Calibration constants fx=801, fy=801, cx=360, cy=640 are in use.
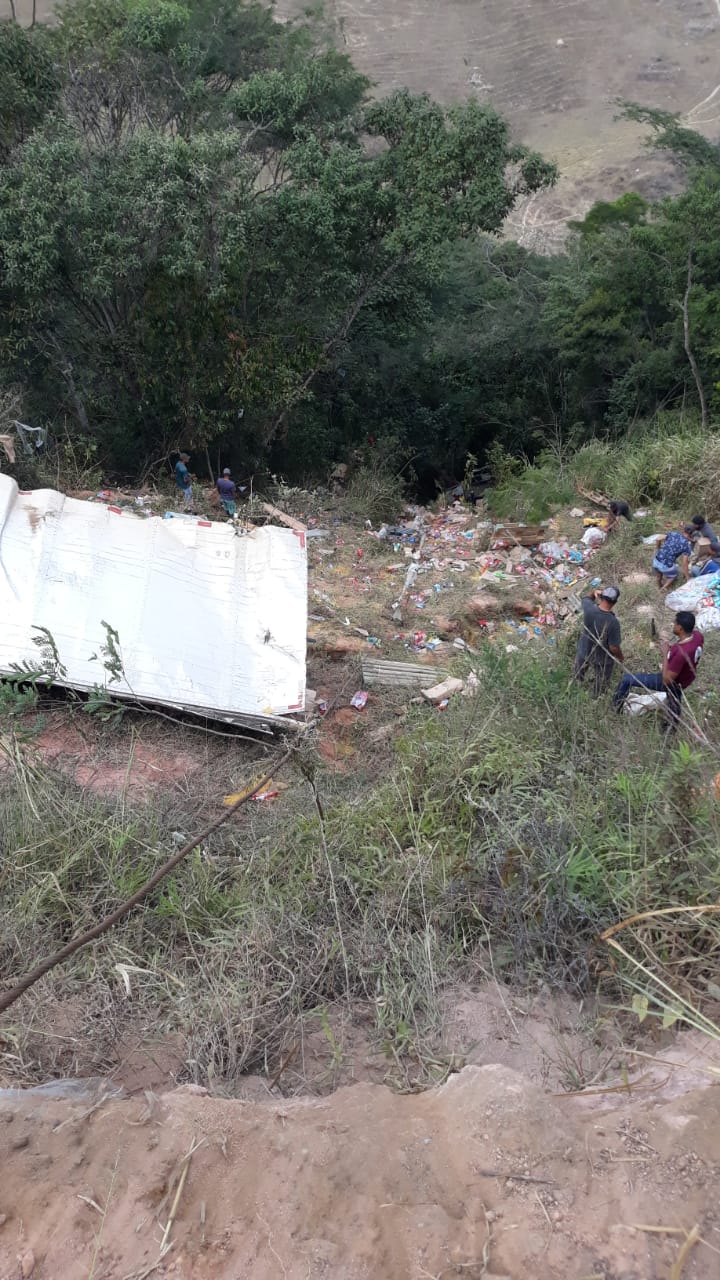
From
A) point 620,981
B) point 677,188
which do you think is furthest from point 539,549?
point 677,188

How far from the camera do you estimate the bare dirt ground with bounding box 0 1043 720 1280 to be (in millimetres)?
1741

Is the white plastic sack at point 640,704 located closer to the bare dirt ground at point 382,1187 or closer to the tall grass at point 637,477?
the bare dirt ground at point 382,1187

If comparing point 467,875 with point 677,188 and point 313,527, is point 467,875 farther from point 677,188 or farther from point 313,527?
point 677,188

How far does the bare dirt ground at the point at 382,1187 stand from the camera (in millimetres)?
1741

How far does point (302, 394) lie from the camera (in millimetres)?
9766

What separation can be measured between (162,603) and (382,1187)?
4216mm

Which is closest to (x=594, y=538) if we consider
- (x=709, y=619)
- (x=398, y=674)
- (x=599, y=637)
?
(x=709, y=619)

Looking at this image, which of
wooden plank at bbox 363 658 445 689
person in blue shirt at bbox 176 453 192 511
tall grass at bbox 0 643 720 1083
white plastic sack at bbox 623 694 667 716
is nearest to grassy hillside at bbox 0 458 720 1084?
tall grass at bbox 0 643 720 1083

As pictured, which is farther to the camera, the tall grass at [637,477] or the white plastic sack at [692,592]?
the tall grass at [637,477]

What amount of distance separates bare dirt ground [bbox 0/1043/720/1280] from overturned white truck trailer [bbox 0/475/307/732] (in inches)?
115

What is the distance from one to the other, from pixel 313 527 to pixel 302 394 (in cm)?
189

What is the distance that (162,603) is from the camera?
5.56 metres

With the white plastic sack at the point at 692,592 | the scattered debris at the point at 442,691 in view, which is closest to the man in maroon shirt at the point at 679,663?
the scattered debris at the point at 442,691

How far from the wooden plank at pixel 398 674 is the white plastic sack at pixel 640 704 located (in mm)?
1511
